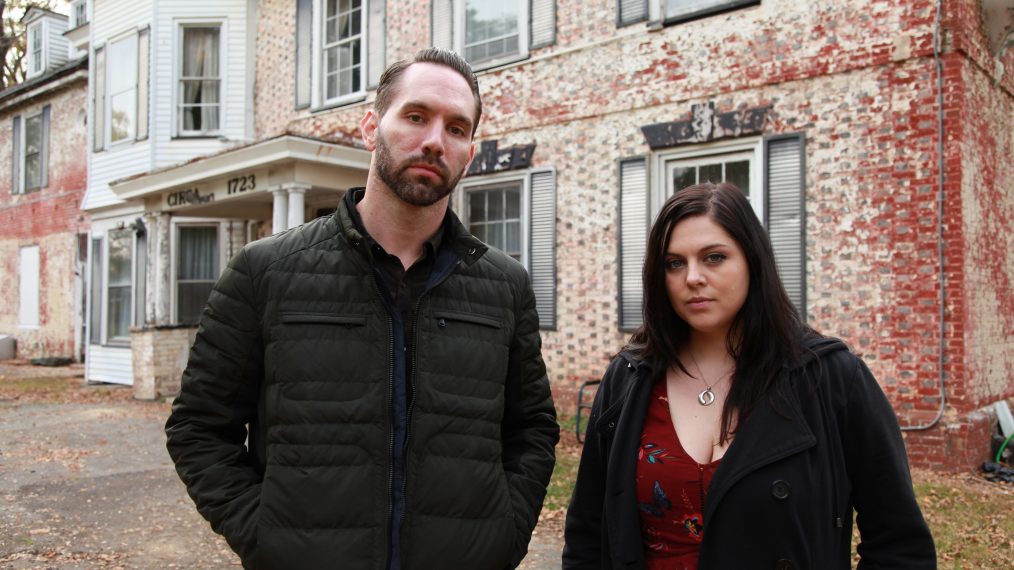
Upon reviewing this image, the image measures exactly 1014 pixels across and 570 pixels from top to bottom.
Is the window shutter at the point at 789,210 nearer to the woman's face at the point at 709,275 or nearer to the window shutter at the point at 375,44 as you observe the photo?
the woman's face at the point at 709,275

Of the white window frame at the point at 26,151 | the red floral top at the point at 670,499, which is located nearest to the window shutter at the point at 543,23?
the red floral top at the point at 670,499

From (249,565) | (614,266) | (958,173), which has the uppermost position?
(958,173)

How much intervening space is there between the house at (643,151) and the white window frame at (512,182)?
0.09ft

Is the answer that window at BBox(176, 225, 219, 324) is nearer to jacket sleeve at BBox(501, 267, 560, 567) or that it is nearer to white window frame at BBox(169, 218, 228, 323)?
white window frame at BBox(169, 218, 228, 323)

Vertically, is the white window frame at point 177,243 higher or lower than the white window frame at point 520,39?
lower

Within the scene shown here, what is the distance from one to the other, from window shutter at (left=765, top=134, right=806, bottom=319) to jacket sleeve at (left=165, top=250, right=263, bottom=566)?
6408 millimetres

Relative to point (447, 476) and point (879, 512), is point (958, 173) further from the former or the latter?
point (447, 476)

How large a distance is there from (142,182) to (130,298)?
293 cm

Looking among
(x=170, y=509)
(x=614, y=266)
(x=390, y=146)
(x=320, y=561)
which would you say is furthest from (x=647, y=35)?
(x=320, y=561)

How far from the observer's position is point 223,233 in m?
13.5

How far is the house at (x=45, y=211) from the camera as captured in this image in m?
18.7

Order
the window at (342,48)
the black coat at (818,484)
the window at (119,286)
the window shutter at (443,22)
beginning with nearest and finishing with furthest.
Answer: the black coat at (818,484), the window shutter at (443,22), the window at (342,48), the window at (119,286)

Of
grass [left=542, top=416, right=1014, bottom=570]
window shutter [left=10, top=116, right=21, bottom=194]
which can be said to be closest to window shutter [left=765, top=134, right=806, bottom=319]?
grass [left=542, top=416, right=1014, bottom=570]

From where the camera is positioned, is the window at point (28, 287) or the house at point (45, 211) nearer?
the house at point (45, 211)
